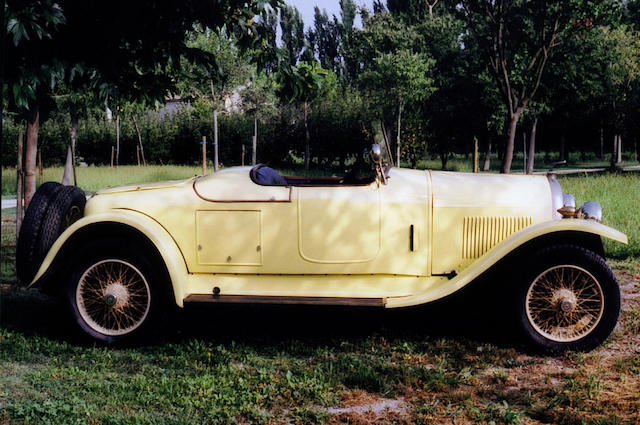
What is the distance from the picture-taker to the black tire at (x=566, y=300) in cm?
436

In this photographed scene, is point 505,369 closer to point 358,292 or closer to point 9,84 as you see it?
point 358,292

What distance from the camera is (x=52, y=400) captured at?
12.0 feet

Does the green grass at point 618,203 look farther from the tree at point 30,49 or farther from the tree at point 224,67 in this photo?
the tree at point 224,67

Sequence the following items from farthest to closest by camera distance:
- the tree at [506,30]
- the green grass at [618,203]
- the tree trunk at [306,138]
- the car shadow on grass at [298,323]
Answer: the tree trunk at [306,138], the tree at [506,30], the green grass at [618,203], the car shadow on grass at [298,323]

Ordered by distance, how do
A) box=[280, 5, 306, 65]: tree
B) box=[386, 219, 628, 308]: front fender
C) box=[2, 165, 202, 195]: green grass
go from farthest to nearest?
box=[280, 5, 306, 65]: tree, box=[2, 165, 202, 195]: green grass, box=[386, 219, 628, 308]: front fender

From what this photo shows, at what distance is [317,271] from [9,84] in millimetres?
2928

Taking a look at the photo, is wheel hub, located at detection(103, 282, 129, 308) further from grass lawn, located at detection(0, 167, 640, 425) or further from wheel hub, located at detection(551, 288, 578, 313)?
wheel hub, located at detection(551, 288, 578, 313)

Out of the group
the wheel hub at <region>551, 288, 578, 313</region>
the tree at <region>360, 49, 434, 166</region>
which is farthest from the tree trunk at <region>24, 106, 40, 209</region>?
the tree at <region>360, 49, 434, 166</region>

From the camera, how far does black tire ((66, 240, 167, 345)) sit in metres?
4.62

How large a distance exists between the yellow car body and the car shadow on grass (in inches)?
8.0

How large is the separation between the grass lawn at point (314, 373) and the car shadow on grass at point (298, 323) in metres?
0.02

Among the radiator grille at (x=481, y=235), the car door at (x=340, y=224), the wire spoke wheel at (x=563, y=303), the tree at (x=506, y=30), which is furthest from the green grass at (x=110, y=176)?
the wire spoke wheel at (x=563, y=303)

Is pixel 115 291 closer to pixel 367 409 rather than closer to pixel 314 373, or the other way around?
pixel 314 373

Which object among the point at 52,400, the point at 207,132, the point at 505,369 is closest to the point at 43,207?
the point at 52,400
